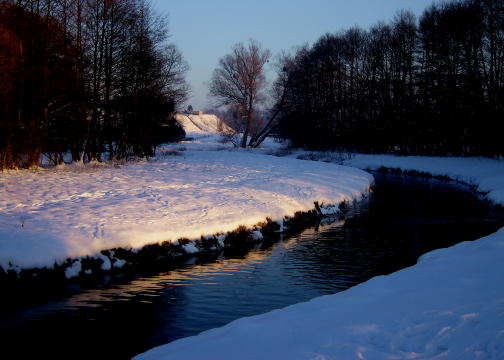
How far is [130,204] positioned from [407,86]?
39334 mm

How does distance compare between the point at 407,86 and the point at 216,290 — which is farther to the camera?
the point at 407,86

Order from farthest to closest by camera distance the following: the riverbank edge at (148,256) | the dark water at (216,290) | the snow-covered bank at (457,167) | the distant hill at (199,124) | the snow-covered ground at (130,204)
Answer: the distant hill at (199,124), the snow-covered bank at (457,167), the snow-covered ground at (130,204), the riverbank edge at (148,256), the dark water at (216,290)

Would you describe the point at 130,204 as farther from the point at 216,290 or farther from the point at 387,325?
the point at 387,325

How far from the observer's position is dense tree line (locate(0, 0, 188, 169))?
66.4ft

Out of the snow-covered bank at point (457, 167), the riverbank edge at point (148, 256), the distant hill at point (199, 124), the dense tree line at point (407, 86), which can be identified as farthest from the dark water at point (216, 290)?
the distant hill at point (199, 124)

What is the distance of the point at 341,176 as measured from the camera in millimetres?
26609

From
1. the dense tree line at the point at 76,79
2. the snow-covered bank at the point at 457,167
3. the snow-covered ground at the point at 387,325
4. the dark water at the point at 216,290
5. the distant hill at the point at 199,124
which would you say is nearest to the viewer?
the snow-covered ground at the point at 387,325

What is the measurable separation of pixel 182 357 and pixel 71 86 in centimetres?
2021

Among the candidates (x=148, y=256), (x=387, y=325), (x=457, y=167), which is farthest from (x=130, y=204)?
(x=457, y=167)

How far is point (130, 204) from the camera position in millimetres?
14727

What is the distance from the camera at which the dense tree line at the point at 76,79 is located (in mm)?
20234

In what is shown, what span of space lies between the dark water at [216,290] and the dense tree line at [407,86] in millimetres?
21213

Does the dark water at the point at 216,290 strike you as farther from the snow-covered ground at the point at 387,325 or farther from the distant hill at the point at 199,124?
the distant hill at the point at 199,124

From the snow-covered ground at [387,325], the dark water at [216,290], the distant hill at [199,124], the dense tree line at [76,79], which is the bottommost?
the dark water at [216,290]
